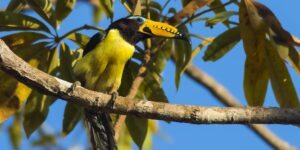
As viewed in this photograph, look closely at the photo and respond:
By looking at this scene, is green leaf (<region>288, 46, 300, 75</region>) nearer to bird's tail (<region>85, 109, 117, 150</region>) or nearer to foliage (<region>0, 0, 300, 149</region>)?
foliage (<region>0, 0, 300, 149</region>)

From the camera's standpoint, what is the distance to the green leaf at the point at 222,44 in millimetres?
4270

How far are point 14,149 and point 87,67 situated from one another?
1669 millimetres

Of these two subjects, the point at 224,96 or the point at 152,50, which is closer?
the point at 152,50

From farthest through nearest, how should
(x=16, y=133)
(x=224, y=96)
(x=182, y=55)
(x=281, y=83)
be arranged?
(x=16, y=133), (x=224, y=96), (x=182, y=55), (x=281, y=83)

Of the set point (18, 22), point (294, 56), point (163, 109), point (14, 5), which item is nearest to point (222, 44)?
point (294, 56)

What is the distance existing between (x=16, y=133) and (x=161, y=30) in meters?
2.23

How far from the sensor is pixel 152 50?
→ 4.37 m

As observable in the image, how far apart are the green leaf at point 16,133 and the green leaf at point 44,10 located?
6.04 ft

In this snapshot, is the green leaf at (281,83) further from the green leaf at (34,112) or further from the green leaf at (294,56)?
the green leaf at (34,112)

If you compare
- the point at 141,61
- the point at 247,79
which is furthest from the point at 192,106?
the point at 141,61

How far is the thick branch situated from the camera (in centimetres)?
320

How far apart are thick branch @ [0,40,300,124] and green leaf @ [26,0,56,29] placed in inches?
38.5

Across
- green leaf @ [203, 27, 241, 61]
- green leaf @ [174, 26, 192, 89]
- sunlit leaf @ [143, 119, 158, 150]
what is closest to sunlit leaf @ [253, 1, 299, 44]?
green leaf @ [203, 27, 241, 61]

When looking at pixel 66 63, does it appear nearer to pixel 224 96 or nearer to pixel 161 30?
pixel 161 30
